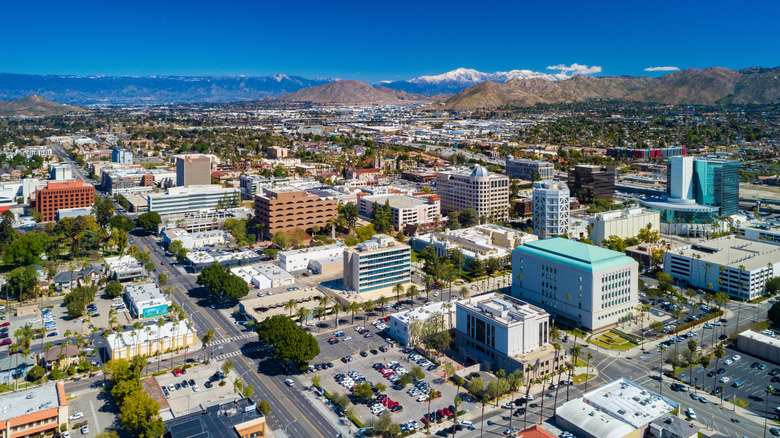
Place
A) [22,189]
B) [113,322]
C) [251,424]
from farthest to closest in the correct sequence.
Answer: [22,189]
[113,322]
[251,424]

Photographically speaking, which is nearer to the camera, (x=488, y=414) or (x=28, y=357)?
(x=488, y=414)

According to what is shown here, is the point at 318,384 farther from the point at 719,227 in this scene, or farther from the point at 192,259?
the point at 719,227

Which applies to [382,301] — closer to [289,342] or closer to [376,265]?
[376,265]

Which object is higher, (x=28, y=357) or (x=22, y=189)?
(x=22, y=189)

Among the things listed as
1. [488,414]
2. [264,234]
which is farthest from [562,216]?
[488,414]

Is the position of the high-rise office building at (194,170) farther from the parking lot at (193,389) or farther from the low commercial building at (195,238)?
the parking lot at (193,389)

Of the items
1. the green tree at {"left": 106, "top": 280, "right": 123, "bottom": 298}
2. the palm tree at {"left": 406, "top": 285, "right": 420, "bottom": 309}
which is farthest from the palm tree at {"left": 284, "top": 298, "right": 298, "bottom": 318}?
the green tree at {"left": 106, "top": 280, "right": 123, "bottom": 298}

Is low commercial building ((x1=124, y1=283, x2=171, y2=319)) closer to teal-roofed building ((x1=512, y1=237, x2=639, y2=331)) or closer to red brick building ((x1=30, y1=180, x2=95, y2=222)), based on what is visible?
teal-roofed building ((x1=512, y1=237, x2=639, y2=331))
